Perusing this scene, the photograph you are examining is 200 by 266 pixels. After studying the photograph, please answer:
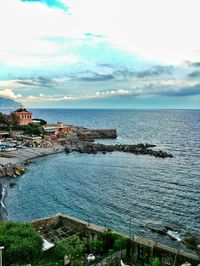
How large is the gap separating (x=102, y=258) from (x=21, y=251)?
5.03 metres

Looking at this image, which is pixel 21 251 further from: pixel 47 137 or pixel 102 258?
pixel 47 137

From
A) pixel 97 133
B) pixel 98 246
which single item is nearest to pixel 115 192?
pixel 98 246

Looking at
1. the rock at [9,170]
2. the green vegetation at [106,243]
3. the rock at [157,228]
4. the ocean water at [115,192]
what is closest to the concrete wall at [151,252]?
the green vegetation at [106,243]

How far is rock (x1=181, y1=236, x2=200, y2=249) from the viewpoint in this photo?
91.3 ft

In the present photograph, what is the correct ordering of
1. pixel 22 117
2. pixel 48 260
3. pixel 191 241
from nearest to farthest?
pixel 48 260 → pixel 191 241 → pixel 22 117

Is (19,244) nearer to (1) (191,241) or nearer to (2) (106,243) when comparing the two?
(2) (106,243)

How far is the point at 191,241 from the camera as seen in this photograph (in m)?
28.6

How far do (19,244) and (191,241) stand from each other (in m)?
17.4

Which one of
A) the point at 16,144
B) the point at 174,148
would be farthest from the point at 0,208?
the point at 174,148

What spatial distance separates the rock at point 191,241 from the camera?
1096 inches

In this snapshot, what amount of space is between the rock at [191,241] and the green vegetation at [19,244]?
49.4 ft

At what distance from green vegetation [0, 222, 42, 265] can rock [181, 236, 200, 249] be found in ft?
49.4

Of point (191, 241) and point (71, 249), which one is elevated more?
point (71, 249)

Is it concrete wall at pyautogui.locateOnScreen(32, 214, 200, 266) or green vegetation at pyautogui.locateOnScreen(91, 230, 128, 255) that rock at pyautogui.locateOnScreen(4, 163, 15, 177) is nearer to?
concrete wall at pyautogui.locateOnScreen(32, 214, 200, 266)
